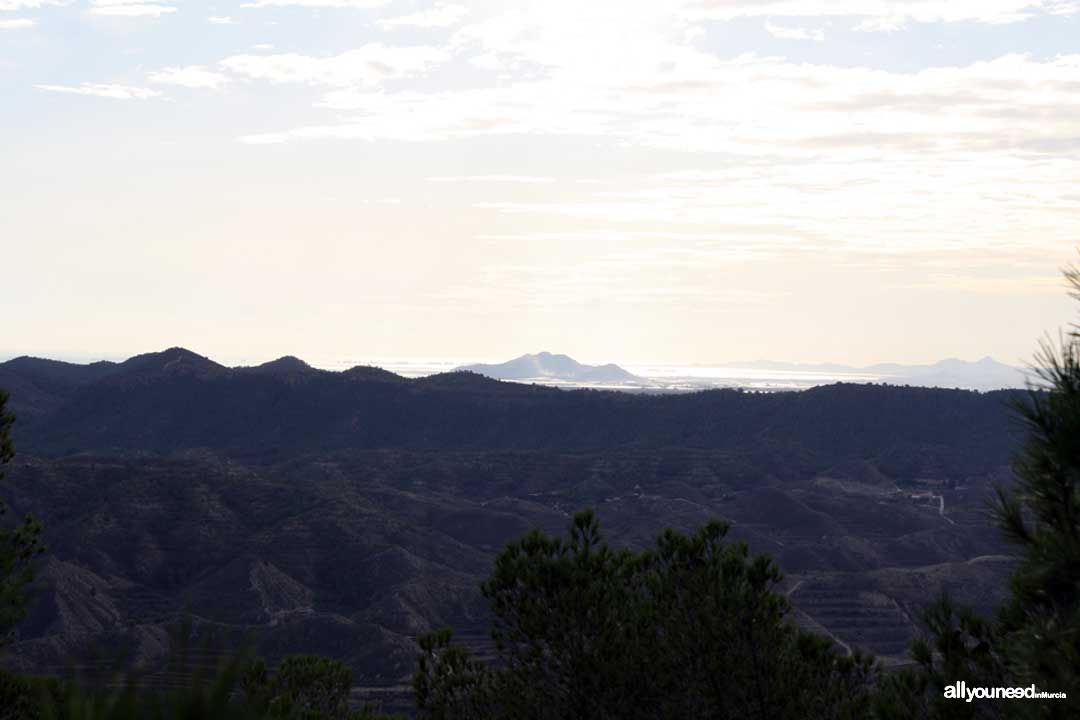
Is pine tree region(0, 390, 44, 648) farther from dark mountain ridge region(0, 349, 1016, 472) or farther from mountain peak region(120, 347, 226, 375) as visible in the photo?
mountain peak region(120, 347, 226, 375)

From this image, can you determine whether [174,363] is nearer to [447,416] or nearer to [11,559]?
[447,416]

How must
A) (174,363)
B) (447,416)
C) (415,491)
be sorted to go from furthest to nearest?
(174,363)
(447,416)
(415,491)

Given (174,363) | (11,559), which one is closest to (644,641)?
(11,559)

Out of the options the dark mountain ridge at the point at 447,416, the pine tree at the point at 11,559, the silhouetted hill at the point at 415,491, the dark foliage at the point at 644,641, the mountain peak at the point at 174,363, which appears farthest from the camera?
the mountain peak at the point at 174,363

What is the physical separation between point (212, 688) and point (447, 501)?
104 meters

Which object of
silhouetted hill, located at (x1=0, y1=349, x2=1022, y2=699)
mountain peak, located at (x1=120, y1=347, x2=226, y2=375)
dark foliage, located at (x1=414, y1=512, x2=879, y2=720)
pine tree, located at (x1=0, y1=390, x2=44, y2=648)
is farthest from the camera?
mountain peak, located at (x1=120, y1=347, x2=226, y2=375)

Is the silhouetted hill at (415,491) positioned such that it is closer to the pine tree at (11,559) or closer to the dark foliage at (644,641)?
the pine tree at (11,559)

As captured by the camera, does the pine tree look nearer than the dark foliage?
No

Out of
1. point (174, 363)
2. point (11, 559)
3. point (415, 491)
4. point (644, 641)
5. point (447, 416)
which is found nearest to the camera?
point (644, 641)

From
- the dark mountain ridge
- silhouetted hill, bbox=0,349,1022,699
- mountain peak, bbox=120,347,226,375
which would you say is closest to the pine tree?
silhouetted hill, bbox=0,349,1022,699

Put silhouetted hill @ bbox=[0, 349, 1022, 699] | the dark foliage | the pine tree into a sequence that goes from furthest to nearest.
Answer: silhouetted hill @ bbox=[0, 349, 1022, 699], the pine tree, the dark foliage

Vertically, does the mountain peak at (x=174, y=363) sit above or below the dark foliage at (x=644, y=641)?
above

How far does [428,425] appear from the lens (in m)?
154

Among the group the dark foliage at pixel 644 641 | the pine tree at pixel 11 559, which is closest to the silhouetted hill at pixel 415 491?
the pine tree at pixel 11 559
